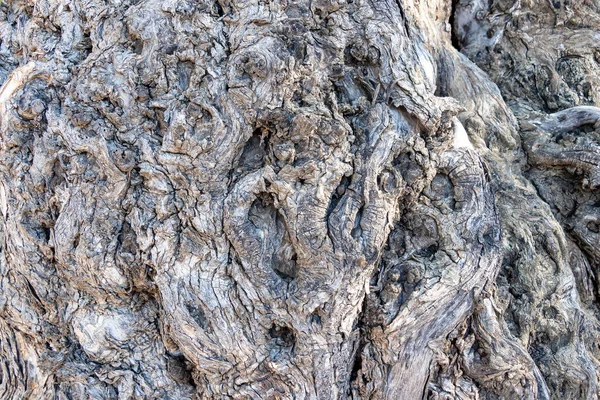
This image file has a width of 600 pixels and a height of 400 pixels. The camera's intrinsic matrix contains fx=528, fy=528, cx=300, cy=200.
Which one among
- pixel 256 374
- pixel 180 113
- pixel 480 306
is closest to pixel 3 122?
pixel 180 113

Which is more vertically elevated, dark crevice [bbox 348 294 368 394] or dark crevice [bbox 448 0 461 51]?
dark crevice [bbox 448 0 461 51]

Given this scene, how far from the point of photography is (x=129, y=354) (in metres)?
2.51

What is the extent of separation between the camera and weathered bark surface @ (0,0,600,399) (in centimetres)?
238

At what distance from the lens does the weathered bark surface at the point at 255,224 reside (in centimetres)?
238

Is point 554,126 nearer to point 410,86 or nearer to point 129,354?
point 410,86

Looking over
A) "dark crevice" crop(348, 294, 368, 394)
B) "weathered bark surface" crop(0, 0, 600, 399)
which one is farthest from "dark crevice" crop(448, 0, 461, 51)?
"dark crevice" crop(348, 294, 368, 394)

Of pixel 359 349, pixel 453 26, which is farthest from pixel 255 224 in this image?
pixel 453 26

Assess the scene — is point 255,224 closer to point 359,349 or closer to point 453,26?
point 359,349

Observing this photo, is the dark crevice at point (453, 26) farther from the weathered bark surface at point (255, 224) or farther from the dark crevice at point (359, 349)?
the dark crevice at point (359, 349)

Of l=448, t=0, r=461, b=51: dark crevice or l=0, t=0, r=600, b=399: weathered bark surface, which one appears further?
l=448, t=0, r=461, b=51: dark crevice

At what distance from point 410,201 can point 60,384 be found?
1920mm

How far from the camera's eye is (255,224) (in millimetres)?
2422

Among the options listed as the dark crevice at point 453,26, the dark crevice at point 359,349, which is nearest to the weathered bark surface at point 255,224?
the dark crevice at point 359,349

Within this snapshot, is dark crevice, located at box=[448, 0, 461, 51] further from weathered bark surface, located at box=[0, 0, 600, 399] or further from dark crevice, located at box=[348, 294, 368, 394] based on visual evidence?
dark crevice, located at box=[348, 294, 368, 394]
